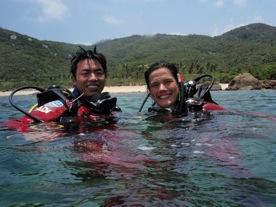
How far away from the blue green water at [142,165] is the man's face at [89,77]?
2.87 feet

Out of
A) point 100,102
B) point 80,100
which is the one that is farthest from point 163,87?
point 80,100

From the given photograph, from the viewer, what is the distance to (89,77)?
22.5ft

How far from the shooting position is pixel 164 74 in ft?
22.1

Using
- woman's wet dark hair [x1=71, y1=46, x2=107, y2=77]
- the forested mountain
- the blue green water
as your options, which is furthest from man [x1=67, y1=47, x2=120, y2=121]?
the forested mountain

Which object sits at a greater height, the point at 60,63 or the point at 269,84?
the point at 60,63

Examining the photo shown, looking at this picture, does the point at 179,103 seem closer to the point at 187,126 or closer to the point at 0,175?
the point at 187,126

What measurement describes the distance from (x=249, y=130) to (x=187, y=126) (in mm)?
836

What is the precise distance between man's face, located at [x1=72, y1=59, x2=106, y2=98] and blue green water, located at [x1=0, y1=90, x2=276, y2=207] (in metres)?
0.87

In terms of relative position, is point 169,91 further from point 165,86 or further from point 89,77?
point 89,77

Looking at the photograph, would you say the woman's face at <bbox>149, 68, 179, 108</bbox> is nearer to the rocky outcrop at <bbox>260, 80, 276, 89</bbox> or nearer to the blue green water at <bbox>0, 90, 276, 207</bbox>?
the blue green water at <bbox>0, 90, 276, 207</bbox>

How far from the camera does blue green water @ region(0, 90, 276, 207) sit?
2.95 m

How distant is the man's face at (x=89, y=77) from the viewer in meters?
6.83

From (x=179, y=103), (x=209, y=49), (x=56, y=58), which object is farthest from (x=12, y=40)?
(x=179, y=103)

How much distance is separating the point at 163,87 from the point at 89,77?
45.3 inches
